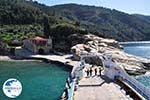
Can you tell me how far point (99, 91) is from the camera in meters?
33.9

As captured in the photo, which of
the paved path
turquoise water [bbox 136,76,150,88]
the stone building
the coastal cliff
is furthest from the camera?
the stone building

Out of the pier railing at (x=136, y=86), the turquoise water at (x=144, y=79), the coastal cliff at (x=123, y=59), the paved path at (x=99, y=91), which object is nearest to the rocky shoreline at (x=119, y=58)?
the coastal cliff at (x=123, y=59)

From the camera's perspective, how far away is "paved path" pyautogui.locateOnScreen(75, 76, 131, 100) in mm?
30734

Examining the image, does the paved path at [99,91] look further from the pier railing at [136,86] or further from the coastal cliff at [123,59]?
the coastal cliff at [123,59]

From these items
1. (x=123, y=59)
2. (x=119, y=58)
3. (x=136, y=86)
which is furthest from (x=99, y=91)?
Result: (x=119, y=58)

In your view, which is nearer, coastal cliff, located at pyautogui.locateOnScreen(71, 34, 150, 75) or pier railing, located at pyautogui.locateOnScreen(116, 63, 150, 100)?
pier railing, located at pyautogui.locateOnScreen(116, 63, 150, 100)

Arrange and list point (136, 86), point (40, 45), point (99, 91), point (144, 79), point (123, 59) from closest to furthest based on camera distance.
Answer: point (136, 86), point (99, 91), point (144, 79), point (123, 59), point (40, 45)

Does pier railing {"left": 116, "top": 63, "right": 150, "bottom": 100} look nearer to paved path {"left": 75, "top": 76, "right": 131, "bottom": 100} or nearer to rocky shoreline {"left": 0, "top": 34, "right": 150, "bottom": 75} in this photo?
paved path {"left": 75, "top": 76, "right": 131, "bottom": 100}

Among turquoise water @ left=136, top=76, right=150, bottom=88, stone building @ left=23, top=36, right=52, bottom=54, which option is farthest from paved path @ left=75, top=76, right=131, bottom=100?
stone building @ left=23, top=36, right=52, bottom=54

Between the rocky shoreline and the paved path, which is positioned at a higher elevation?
the paved path

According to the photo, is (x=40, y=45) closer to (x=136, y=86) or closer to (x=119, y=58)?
(x=119, y=58)

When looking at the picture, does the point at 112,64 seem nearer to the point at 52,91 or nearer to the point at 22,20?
the point at 52,91

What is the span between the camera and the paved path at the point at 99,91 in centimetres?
3073

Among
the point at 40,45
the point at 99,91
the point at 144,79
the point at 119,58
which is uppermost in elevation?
the point at 99,91
